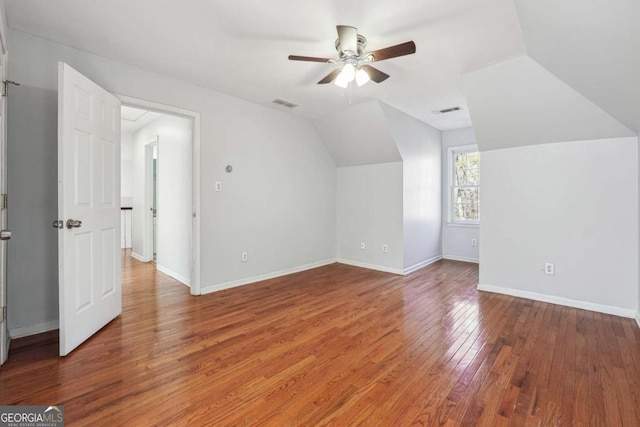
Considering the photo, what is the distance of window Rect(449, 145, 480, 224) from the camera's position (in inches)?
210

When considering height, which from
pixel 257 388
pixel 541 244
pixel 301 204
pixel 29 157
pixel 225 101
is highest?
pixel 225 101

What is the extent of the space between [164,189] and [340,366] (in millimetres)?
3903

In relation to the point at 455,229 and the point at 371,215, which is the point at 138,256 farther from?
the point at 455,229

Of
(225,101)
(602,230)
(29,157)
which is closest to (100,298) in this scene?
(29,157)

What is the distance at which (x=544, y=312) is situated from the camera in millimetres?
2938

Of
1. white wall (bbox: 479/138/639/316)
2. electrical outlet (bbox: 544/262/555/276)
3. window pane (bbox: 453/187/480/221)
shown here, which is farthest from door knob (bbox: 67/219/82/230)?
window pane (bbox: 453/187/480/221)

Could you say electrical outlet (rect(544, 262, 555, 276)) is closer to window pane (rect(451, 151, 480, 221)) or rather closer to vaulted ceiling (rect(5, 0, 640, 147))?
vaulted ceiling (rect(5, 0, 640, 147))

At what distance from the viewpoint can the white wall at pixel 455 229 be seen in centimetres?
529

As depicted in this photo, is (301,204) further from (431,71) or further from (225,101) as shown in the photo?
(431,71)

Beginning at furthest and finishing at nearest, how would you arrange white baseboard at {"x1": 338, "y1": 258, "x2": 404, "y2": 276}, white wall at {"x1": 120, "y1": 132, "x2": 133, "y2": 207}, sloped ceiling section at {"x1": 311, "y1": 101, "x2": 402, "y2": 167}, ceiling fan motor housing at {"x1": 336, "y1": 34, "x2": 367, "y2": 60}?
1. white wall at {"x1": 120, "y1": 132, "x2": 133, "y2": 207}
2. white baseboard at {"x1": 338, "y1": 258, "x2": 404, "y2": 276}
3. sloped ceiling section at {"x1": 311, "y1": 101, "x2": 402, "y2": 167}
4. ceiling fan motor housing at {"x1": 336, "y1": 34, "x2": 367, "y2": 60}

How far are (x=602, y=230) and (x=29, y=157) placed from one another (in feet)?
17.5

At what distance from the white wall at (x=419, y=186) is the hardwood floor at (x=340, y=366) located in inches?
66.5

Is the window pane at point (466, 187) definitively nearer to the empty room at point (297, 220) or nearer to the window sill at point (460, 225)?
the window sill at point (460, 225)

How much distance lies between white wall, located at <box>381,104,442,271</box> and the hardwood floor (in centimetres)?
169
